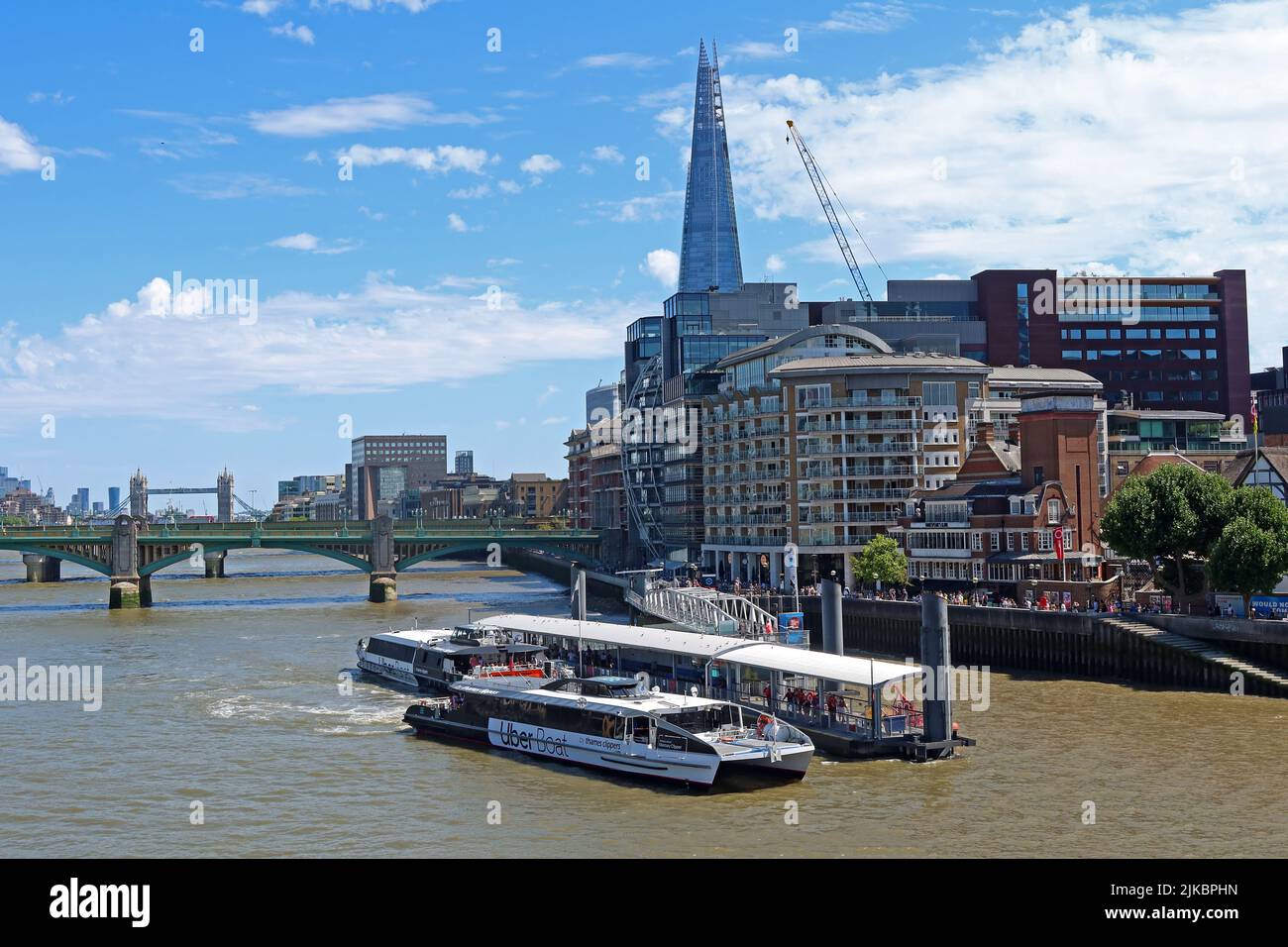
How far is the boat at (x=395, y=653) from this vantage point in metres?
67.4

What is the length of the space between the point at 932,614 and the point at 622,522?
389 feet

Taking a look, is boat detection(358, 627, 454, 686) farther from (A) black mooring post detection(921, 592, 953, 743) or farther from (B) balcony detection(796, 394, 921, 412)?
(B) balcony detection(796, 394, 921, 412)

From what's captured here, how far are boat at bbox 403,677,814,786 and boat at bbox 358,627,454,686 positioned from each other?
1588cm

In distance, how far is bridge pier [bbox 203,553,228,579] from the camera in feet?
582

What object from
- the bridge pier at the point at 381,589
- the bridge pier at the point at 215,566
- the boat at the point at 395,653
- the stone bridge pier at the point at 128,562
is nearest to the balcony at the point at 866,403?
the boat at the point at 395,653

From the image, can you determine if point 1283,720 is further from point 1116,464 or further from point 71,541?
point 71,541

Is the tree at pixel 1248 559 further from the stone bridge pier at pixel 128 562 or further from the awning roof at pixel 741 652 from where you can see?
the stone bridge pier at pixel 128 562

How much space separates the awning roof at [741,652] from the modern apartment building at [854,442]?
39.1 m

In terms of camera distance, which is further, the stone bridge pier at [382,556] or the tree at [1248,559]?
the stone bridge pier at [382,556]

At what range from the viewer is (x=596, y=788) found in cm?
4150

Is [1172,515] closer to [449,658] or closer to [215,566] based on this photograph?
[449,658]

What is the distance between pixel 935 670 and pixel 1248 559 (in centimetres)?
2520

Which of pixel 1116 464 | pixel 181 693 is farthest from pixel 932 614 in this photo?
pixel 1116 464
